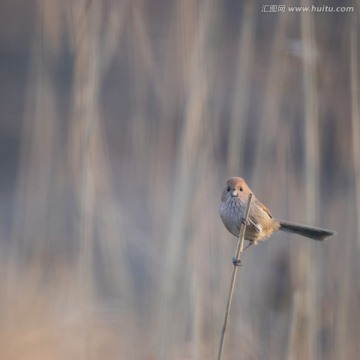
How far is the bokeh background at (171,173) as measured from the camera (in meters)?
A: 1.63

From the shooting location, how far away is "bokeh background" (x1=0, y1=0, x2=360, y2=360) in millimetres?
1629

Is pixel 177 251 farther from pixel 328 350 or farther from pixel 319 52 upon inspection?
pixel 319 52

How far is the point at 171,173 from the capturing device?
1.66 meters

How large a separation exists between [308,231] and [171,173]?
14.3 inches

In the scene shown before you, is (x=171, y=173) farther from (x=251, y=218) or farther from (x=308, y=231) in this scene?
(x=308, y=231)

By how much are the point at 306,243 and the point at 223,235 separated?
0.68 feet

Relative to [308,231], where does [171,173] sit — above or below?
above

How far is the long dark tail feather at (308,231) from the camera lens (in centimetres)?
161

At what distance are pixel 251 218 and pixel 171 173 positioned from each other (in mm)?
229

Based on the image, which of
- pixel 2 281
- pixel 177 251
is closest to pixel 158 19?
pixel 177 251

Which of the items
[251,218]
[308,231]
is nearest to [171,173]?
[251,218]

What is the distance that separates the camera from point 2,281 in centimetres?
162

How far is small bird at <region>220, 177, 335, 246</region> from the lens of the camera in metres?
1.57

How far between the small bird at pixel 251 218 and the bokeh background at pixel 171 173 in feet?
0.16
